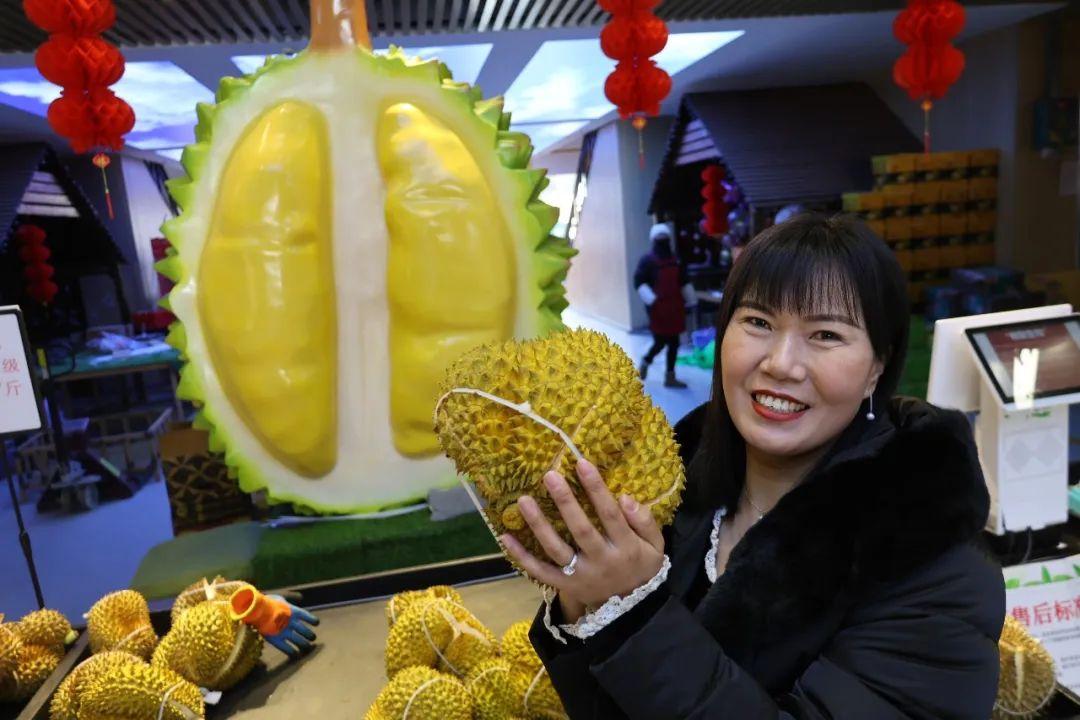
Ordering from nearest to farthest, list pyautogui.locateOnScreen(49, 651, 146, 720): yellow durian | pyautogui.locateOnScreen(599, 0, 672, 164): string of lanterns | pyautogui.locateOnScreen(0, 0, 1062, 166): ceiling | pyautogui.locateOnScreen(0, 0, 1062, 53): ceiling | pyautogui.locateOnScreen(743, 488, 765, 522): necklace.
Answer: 1. pyautogui.locateOnScreen(743, 488, 765, 522): necklace
2. pyautogui.locateOnScreen(49, 651, 146, 720): yellow durian
3. pyautogui.locateOnScreen(599, 0, 672, 164): string of lanterns
4. pyautogui.locateOnScreen(0, 0, 1062, 53): ceiling
5. pyautogui.locateOnScreen(0, 0, 1062, 166): ceiling

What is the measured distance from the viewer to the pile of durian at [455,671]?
1160 mm

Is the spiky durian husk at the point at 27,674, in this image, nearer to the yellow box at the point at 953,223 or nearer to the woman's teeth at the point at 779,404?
the woman's teeth at the point at 779,404

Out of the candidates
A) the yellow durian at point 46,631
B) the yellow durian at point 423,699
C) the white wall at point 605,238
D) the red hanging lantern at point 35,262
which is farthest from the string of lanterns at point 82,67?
the white wall at point 605,238

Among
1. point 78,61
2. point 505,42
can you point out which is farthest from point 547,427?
point 505,42

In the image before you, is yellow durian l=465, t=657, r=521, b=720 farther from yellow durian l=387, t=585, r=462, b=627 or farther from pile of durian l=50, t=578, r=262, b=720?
pile of durian l=50, t=578, r=262, b=720

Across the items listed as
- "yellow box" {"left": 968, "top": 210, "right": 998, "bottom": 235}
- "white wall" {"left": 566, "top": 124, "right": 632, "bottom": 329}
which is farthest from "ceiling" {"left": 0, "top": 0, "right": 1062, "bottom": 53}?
"white wall" {"left": 566, "top": 124, "right": 632, "bottom": 329}

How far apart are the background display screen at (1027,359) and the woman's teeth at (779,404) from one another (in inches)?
33.2

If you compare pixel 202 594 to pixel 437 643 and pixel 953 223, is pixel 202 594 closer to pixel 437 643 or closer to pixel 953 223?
pixel 437 643

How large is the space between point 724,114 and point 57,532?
6021 millimetres

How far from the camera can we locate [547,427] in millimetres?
718

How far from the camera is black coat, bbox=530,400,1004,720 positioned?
0.70 meters

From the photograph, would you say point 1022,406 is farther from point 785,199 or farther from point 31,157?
point 31,157

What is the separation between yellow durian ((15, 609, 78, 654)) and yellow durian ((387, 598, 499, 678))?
72 cm

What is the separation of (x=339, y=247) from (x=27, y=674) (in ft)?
3.99
